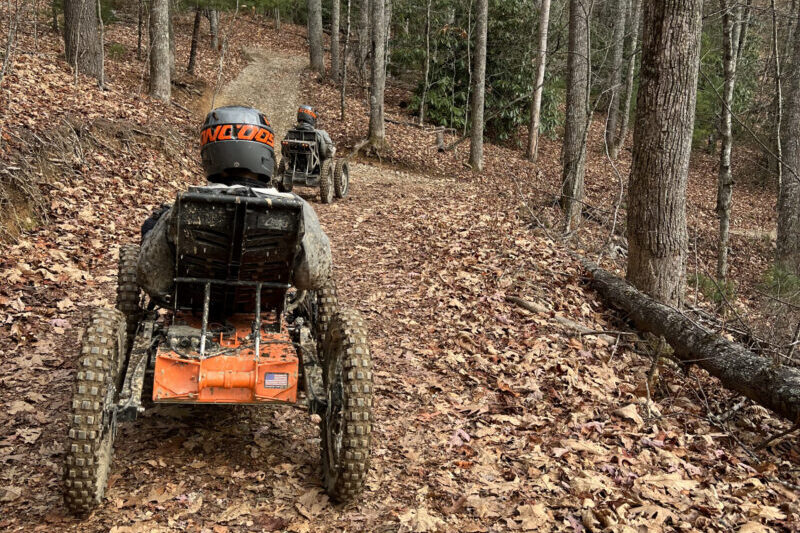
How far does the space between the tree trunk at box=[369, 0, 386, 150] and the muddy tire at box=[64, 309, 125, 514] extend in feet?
50.3

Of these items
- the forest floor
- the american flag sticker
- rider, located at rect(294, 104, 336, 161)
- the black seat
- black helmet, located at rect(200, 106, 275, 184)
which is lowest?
the forest floor

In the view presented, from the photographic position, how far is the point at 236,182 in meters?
4.02

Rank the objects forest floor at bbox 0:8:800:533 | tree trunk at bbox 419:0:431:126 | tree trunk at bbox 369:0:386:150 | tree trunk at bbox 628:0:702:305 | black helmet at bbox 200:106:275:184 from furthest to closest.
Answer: tree trunk at bbox 419:0:431:126 < tree trunk at bbox 369:0:386:150 < tree trunk at bbox 628:0:702:305 < black helmet at bbox 200:106:275:184 < forest floor at bbox 0:8:800:533

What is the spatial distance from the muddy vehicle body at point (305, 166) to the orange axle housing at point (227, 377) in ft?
28.2

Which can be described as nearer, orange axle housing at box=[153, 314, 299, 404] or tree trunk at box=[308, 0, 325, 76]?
orange axle housing at box=[153, 314, 299, 404]

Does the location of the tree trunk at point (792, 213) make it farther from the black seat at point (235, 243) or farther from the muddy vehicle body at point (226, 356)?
the black seat at point (235, 243)

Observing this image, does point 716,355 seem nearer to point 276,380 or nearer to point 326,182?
point 276,380

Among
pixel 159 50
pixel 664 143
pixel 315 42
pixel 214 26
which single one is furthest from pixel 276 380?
pixel 214 26

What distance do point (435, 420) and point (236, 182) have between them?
2428mm

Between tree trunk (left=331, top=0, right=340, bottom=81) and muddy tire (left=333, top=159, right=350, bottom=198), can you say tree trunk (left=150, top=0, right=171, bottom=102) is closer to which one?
muddy tire (left=333, top=159, right=350, bottom=198)

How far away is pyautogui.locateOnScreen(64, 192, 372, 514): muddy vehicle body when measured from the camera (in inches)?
127

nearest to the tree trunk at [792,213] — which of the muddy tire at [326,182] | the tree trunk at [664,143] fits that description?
the tree trunk at [664,143]

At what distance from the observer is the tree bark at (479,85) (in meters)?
17.0

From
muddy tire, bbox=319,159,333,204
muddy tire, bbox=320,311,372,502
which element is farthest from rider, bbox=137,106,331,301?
muddy tire, bbox=319,159,333,204
